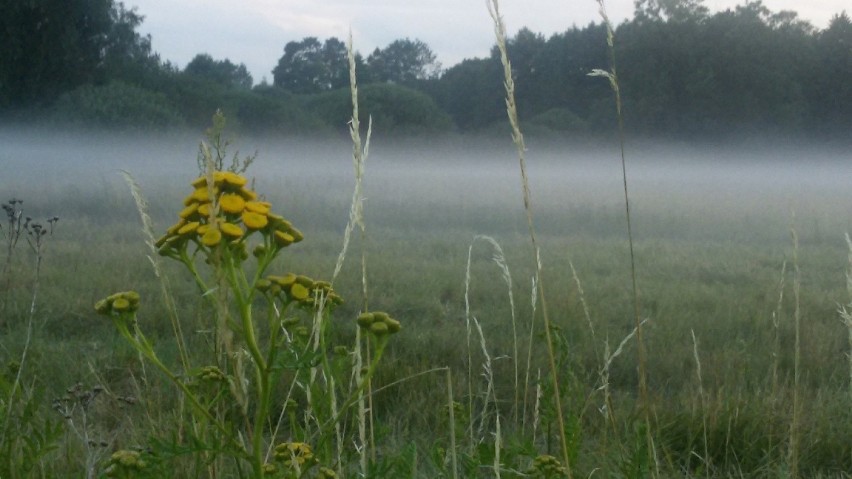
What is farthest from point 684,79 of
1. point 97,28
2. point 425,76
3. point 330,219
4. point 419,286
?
point 419,286

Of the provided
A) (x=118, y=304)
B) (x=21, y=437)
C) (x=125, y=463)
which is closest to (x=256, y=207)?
(x=118, y=304)

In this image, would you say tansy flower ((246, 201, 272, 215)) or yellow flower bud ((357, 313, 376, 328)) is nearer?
tansy flower ((246, 201, 272, 215))

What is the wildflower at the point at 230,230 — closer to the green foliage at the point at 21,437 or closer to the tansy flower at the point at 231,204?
the tansy flower at the point at 231,204

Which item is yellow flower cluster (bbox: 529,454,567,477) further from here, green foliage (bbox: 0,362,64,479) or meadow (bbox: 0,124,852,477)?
green foliage (bbox: 0,362,64,479)

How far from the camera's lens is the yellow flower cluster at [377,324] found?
1.27 m

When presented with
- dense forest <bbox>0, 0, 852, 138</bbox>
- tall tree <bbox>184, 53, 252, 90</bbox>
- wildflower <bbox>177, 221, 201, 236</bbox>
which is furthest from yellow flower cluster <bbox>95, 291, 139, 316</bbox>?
tall tree <bbox>184, 53, 252, 90</bbox>

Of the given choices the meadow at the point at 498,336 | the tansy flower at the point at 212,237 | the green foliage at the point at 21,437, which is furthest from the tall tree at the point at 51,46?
the tansy flower at the point at 212,237

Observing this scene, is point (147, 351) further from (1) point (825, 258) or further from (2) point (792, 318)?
(1) point (825, 258)

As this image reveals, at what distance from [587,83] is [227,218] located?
28.5 metres

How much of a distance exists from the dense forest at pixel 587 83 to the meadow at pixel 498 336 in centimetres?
1224

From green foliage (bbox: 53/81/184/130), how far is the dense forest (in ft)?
10.6

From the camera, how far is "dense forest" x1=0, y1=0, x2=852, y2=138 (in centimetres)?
2691

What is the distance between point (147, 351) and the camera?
1132 mm

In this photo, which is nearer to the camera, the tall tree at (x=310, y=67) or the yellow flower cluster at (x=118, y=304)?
the yellow flower cluster at (x=118, y=304)
